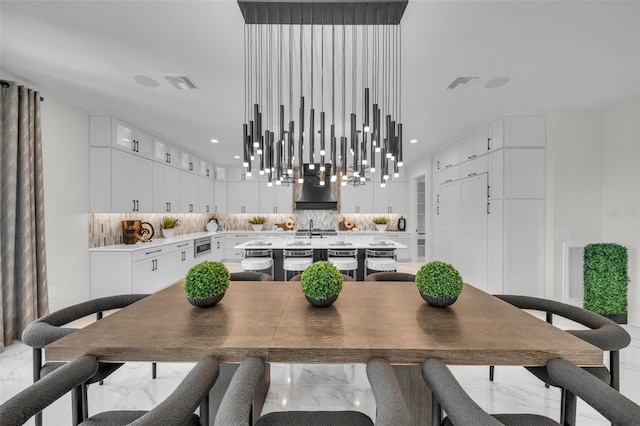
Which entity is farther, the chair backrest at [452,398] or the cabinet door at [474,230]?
the cabinet door at [474,230]

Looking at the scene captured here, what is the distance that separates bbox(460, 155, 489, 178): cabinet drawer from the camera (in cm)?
442

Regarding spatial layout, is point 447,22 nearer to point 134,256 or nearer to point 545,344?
point 545,344

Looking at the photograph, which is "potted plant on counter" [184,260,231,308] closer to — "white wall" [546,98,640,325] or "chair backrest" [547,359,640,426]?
"chair backrest" [547,359,640,426]

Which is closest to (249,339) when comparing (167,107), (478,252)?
(167,107)

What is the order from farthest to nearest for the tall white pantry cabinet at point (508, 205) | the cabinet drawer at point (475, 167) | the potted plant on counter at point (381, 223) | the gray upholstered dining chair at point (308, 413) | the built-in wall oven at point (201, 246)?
the potted plant on counter at point (381, 223)
the built-in wall oven at point (201, 246)
the cabinet drawer at point (475, 167)
the tall white pantry cabinet at point (508, 205)
the gray upholstered dining chair at point (308, 413)

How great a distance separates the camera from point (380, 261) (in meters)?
4.14

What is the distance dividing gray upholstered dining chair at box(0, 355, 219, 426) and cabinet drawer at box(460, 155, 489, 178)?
462 centimetres

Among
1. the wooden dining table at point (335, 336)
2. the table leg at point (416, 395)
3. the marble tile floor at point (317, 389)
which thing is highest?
the wooden dining table at point (335, 336)

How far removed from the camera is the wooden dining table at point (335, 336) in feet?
3.81

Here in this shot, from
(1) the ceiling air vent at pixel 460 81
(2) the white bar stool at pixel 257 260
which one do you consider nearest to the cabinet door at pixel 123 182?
(2) the white bar stool at pixel 257 260

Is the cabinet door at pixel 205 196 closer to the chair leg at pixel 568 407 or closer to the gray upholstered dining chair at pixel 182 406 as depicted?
the gray upholstered dining chair at pixel 182 406

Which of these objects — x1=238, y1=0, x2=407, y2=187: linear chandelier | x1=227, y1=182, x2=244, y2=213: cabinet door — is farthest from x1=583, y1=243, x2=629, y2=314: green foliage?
x1=227, y1=182, x2=244, y2=213: cabinet door

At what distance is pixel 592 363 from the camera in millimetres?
1146

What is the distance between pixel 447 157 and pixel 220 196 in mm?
5731
